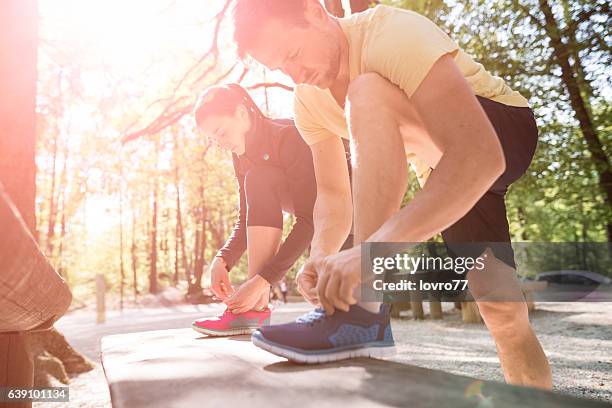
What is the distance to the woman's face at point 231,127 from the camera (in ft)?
7.13

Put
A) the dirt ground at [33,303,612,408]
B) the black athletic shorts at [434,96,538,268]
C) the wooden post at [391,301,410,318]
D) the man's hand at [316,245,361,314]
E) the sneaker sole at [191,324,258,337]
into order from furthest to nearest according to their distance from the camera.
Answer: the wooden post at [391,301,410,318]
the dirt ground at [33,303,612,408]
the sneaker sole at [191,324,258,337]
the black athletic shorts at [434,96,538,268]
the man's hand at [316,245,361,314]

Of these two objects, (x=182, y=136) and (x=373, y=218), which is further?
(x=182, y=136)

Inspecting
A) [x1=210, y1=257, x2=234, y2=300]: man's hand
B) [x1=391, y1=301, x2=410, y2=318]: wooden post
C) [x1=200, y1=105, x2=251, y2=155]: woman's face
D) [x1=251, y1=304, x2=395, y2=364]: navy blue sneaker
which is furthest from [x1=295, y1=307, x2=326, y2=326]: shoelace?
[x1=391, y1=301, x2=410, y2=318]: wooden post

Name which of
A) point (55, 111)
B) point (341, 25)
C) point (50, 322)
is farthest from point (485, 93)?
point (55, 111)

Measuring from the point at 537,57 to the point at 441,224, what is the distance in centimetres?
618

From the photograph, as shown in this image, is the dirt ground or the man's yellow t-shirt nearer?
the man's yellow t-shirt

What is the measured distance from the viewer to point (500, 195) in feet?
5.59

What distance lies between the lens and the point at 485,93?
1515mm

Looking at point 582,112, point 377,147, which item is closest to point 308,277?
point 377,147

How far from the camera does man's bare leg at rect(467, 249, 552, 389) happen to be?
4.87ft

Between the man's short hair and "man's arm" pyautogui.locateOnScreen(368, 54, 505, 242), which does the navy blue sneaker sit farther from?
the man's short hair

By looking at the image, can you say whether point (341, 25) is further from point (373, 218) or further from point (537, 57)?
point (537, 57)

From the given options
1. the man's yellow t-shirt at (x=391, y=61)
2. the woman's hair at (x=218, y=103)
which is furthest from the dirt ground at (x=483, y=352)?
the woman's hair at (x=218, y=103)

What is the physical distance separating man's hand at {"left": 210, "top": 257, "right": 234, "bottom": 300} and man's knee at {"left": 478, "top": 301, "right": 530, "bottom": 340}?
3.53ft
